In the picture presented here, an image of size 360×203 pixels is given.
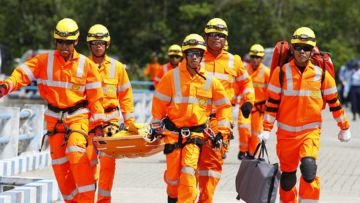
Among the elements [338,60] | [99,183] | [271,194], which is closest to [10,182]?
[99,183]

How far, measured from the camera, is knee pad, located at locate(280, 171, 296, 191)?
11.8 meters

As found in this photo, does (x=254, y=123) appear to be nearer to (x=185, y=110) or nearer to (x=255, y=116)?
(x=255, y=116)

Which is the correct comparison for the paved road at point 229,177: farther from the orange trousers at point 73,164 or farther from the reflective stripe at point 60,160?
the reflective stripe at point 60,160

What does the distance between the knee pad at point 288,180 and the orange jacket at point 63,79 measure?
2.02 m

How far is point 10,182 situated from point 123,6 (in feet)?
106

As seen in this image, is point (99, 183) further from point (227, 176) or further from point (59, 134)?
point (227, 176)

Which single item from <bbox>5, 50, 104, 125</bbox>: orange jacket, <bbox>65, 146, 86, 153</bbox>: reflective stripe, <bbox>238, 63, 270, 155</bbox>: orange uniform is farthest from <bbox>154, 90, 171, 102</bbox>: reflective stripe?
<bbox>238, 63, 270, 155</bbox>: orange uniform

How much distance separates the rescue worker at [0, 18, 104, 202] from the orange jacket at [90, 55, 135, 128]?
51.4 inches

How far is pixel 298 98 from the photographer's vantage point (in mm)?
11680

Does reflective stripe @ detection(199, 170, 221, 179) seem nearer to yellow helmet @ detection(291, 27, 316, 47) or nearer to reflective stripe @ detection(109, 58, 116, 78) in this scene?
yellow helmet @ detection(291, 27, 316, 47)

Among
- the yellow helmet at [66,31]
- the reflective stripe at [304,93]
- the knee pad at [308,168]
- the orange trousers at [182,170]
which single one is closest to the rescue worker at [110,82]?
the orange trousers at [182,170]

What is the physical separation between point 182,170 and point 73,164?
1069 mm

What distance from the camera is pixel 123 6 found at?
4509cm

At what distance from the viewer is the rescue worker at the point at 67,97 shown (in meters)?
11.1
